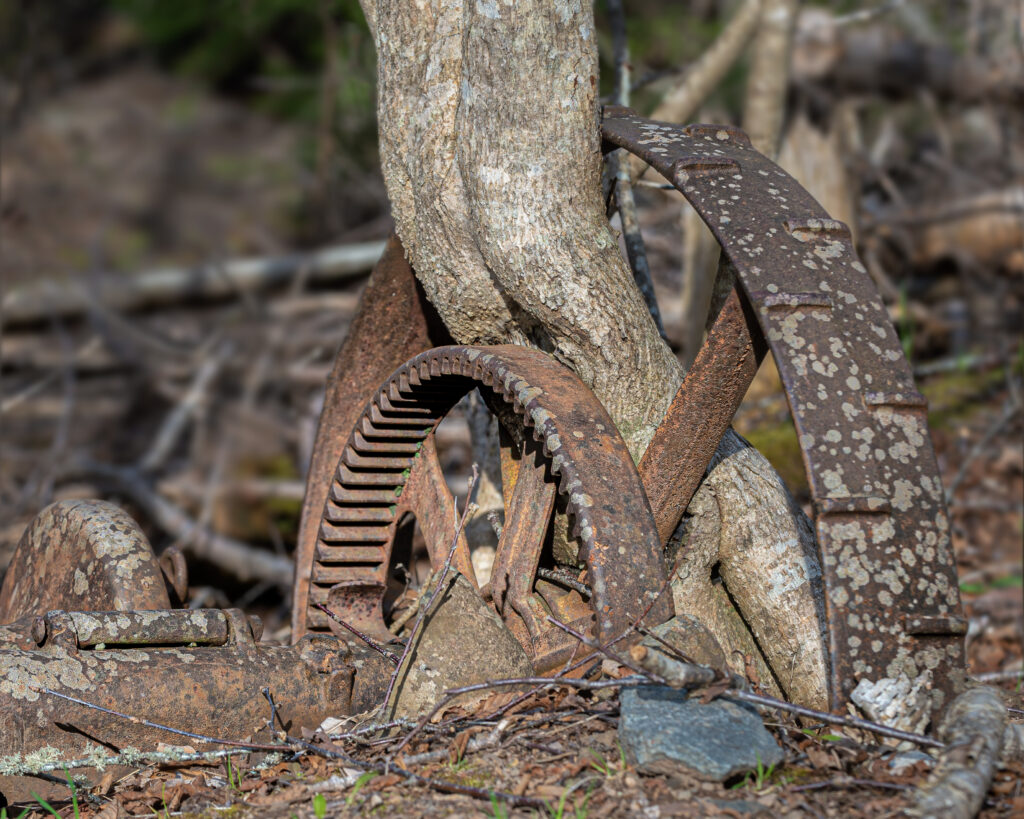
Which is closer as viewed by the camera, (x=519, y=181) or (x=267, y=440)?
(x=519, y=181)

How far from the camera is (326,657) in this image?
273 centimetres

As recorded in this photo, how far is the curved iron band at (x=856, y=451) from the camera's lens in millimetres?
2113

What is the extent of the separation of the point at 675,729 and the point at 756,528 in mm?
878

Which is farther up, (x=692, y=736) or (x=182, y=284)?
(x=692, y=736)

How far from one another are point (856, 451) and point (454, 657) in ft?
3.57

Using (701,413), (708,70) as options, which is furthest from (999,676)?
(708,70)

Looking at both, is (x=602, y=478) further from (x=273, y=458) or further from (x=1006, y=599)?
(x=273, y=458)

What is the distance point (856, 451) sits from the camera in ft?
7.17

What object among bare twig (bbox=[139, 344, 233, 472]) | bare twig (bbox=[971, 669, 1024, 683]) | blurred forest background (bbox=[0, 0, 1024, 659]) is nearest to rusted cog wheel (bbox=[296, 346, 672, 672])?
bare twig (bbox=[971, 669, 1024, 683])

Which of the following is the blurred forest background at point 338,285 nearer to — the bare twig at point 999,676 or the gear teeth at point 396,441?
the bare twig at point 999,676

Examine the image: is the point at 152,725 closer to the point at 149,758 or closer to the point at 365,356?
the point at 149,758

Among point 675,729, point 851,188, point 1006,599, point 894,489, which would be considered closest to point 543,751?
point 675,729

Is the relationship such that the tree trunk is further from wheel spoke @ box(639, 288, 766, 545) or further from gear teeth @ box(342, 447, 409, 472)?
gear teeth @ box(342, 447, 409, 472)

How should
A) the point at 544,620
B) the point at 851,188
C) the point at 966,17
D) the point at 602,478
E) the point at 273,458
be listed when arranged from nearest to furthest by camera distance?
the point at 602,478
the point at 544,620
the point at 851,188
the point at 273,458
the point at 966,17
